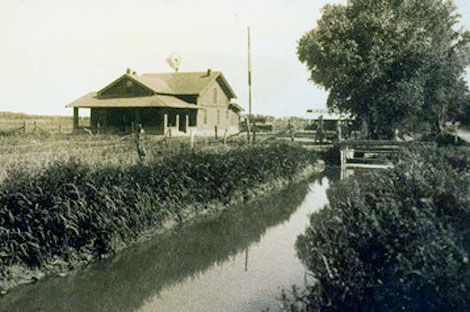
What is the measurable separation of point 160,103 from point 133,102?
3242 millimetres

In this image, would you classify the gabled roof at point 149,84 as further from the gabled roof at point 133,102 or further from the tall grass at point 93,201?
the tall grass at point 93,201

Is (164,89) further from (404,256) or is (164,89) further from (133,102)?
(404,256)

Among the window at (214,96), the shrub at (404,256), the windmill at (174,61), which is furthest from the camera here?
the windmill at (174,61)

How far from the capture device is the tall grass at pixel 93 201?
312 inches

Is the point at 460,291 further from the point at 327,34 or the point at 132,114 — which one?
the point at 132,114

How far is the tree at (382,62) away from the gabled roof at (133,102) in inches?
597

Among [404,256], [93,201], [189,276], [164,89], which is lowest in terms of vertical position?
[189,276]

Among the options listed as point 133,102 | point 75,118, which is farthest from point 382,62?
point 75,118

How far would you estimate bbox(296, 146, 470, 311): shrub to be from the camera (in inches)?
Answer: 162

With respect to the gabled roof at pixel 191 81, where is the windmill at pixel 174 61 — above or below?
above

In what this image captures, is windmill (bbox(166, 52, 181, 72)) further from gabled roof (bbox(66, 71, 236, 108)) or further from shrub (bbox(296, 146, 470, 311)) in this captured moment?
shrub (bbox(296, 146, 470, 311))

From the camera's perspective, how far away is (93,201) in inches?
368

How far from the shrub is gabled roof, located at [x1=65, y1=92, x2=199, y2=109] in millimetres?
33530

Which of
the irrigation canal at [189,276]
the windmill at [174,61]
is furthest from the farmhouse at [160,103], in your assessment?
the irrigation canal at [189,276]
